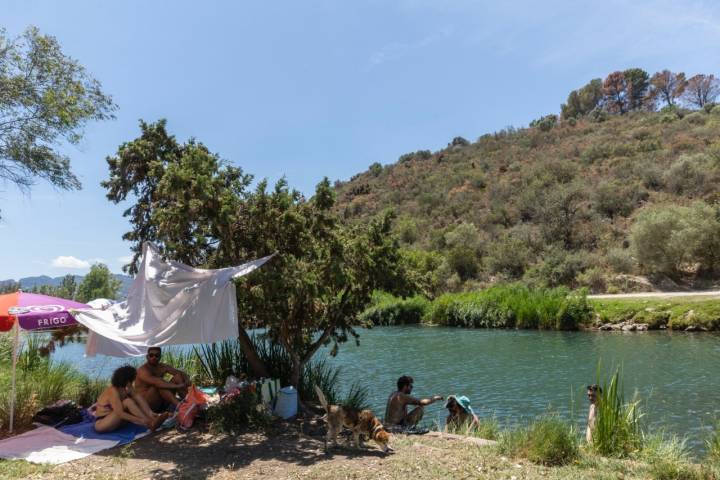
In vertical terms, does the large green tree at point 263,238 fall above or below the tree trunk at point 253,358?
above

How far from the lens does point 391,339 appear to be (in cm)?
2528

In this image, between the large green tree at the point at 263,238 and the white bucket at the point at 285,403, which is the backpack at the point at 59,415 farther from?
the white bucket at the point at 285,403

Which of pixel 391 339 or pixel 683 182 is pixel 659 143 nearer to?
pixel 683 182

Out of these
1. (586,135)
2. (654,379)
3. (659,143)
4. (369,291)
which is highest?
(586,135)

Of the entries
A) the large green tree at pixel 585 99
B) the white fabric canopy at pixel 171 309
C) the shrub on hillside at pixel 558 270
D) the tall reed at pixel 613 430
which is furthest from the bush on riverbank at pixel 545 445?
the large green tree at pixel 585 99

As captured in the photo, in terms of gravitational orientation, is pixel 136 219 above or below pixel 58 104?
below

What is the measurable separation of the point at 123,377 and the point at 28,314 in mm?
1661

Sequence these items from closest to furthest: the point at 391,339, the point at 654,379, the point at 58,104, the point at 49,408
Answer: the point at 49,408
the point at 58,104
the point at 654,379
the point at 391,339

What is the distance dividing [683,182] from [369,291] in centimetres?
4062

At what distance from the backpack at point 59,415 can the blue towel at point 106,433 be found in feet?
0.46

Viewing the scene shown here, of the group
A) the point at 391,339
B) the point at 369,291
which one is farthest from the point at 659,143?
the point at 369,291

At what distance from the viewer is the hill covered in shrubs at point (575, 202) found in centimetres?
3005

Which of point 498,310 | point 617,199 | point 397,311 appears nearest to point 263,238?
point 498,310

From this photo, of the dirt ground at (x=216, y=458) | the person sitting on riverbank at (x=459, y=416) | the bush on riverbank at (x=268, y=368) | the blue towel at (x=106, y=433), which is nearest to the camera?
the dirt ground at (x=216, y=458)
